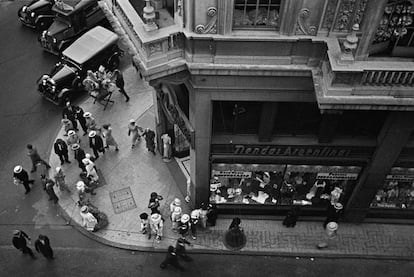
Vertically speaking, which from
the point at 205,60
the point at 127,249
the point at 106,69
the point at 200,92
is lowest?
the point at 127,249

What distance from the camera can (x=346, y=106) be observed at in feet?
50.1

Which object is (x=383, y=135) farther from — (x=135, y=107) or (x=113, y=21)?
(x=135, y=107)

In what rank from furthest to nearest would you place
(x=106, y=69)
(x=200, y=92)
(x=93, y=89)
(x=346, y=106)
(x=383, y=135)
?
(x=106, y=69) < (x=93, y=89) < (x=383, y=135) < (x=200, y=92) < (x=346, y=106)

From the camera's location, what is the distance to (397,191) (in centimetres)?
2138

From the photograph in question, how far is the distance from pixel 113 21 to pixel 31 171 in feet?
35.6

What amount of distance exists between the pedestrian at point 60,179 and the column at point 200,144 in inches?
260

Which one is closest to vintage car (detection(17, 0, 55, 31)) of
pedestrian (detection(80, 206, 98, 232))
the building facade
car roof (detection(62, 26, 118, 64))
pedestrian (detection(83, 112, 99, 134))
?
car roof (detection(62, 26, 118, 64))

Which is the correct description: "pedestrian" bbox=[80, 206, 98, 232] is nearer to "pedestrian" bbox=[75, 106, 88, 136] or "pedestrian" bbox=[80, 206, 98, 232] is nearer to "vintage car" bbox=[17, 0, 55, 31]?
"pedestrian" bbox=[75, 106, 88, 136]

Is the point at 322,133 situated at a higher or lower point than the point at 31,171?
higher

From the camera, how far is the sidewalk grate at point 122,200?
23.0m

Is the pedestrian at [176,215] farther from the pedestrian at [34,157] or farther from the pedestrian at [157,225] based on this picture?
the pedestrian at [34,157]

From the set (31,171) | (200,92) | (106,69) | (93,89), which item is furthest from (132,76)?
(200,92)

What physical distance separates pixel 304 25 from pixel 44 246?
46.9 ft

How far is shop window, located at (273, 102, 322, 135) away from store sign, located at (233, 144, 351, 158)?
2.17ft
